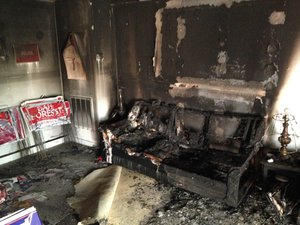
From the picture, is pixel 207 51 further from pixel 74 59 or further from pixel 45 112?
pixel 45 112

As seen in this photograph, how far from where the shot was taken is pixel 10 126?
407 centimetres

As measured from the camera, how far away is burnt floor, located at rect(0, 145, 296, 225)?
278cm

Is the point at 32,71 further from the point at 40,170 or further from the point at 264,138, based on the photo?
the point at 264,138

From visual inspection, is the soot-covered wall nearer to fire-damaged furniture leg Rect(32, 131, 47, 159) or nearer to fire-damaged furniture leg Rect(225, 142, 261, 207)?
fire-damaged furniture leg Rect(225, 142, 261, 207)

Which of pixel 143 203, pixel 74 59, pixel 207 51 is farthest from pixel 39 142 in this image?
pixel 207 51

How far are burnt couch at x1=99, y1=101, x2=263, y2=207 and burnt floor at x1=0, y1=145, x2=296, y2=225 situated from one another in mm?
122

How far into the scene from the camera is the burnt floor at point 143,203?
9.12ft

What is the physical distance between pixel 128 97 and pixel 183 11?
1.83 metres

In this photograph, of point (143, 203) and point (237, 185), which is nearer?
point (237, 185)

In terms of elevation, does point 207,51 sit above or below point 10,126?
above

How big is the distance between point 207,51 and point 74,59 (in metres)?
2.31

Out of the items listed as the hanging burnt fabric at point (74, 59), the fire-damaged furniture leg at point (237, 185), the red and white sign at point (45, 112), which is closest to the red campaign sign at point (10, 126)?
the red and white sign at point (45, 112)

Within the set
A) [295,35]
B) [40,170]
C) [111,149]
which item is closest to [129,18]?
[111,149]

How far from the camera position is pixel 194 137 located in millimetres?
3729
